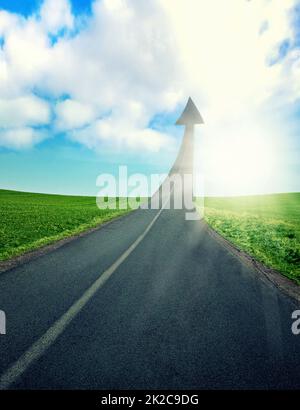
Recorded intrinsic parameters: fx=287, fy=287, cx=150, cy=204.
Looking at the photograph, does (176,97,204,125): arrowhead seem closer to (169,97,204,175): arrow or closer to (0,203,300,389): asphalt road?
(169,97,204,175): arrow

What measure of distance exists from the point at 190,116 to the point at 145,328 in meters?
67.3

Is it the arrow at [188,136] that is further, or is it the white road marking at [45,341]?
the arrow at [188,136]

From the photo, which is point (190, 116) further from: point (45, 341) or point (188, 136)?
point (45, 341)

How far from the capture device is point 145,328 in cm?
430

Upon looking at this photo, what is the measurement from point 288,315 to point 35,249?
814 centimetres

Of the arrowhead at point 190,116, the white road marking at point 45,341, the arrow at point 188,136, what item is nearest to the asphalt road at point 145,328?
the white road marking at point 45,341

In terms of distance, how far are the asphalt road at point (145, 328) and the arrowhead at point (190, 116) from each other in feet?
207

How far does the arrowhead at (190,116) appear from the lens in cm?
6675

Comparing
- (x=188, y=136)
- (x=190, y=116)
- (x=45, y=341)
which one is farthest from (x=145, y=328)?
(x=190, y=116)

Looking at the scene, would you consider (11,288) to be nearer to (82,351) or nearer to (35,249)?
(82,351)

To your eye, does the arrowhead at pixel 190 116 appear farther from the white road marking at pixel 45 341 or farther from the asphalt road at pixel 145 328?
the white road marking at pixel 45 341

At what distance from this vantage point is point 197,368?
3355mm

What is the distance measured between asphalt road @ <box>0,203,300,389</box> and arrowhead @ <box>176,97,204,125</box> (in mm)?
63021
